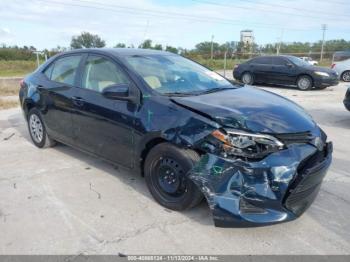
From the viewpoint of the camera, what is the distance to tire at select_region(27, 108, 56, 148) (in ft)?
18.9

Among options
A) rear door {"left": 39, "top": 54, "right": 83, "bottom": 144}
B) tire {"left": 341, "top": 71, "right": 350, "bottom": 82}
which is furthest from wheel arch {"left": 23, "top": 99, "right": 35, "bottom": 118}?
tire {"left": 341, "top": 71, "right": 350, "bottom": 82}

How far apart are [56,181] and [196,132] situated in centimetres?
217

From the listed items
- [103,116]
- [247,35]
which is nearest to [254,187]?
[103,116]

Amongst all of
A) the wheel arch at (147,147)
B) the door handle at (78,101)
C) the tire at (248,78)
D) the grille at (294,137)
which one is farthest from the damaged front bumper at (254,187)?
the tire at (248,78)

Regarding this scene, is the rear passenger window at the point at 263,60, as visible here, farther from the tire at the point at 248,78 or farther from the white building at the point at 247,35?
the white building at the point at 247,35

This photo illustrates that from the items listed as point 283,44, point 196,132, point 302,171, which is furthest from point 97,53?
point 283,44

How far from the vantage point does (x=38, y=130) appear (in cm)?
593

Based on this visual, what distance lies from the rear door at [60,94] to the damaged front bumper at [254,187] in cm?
244

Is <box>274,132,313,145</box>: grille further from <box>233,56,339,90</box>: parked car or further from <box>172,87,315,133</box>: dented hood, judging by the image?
<box>233,56,339,90</box>: parked car

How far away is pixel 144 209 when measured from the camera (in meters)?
3.81

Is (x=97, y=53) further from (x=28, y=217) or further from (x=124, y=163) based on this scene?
(x=28, y=217)

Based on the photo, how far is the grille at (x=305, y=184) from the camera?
315 centimetres

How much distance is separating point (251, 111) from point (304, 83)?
12.2m

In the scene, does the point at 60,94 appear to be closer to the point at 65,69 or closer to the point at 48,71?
the point at 65,69
